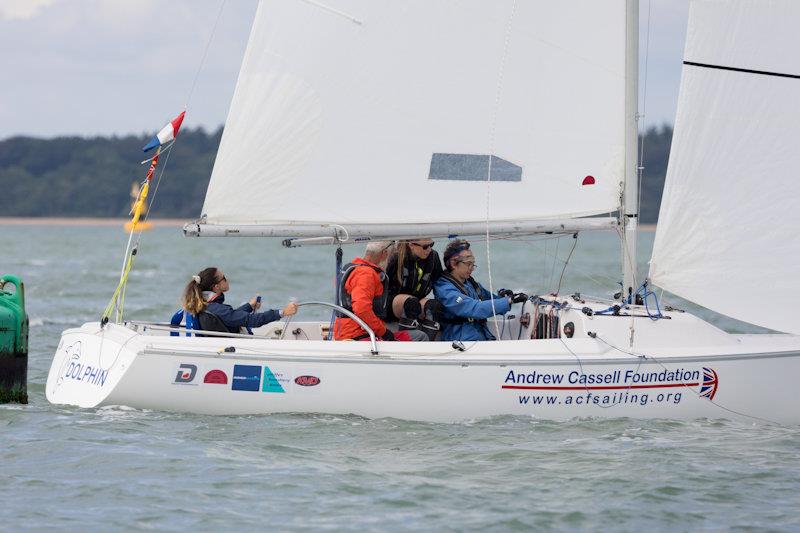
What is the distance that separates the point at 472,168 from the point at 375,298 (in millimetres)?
1093

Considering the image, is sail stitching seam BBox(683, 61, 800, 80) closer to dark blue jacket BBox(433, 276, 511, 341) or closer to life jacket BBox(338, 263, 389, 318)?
dark blue jacket BBox(433, 276, 511, 341)

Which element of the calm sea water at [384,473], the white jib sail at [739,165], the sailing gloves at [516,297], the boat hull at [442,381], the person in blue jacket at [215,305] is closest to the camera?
the calm sea water at [384,473]

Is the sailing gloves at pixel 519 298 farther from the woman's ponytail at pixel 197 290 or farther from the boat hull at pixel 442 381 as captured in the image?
the woman's ponytail at pixel 197 290

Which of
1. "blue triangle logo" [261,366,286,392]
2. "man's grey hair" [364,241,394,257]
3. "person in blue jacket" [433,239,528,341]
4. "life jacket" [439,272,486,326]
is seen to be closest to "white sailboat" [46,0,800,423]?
"blue triangle logo" [261,366,286,392]

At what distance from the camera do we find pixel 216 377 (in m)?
7.84

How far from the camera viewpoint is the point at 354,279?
26.5 feet

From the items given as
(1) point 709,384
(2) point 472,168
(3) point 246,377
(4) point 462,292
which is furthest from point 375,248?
(1) point 709,384

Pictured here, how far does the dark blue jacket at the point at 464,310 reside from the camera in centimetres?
799

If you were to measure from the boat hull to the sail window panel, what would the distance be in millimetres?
1169

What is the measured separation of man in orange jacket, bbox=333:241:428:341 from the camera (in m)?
8.02

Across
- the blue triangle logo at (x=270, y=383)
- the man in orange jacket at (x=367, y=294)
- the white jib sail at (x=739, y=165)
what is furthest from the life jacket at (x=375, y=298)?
the white jib sail at (x=739, y=165)

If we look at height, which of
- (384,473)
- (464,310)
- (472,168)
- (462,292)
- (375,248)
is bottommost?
(384,473)

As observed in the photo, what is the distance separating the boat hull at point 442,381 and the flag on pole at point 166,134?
1.31 meters

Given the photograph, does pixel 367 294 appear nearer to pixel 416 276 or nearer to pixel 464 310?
pixel 416 276
